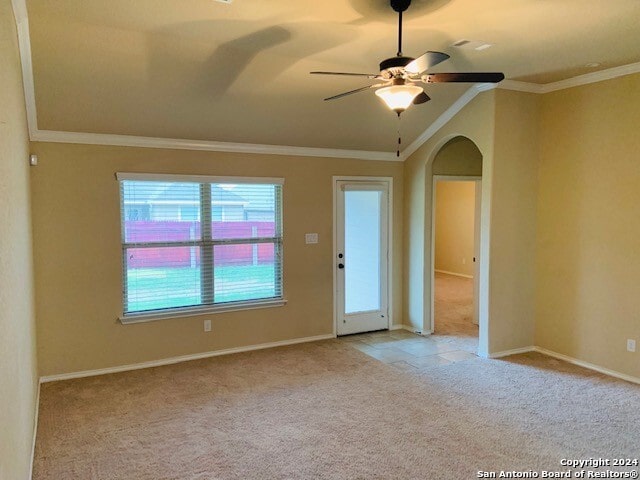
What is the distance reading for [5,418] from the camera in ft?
5.54

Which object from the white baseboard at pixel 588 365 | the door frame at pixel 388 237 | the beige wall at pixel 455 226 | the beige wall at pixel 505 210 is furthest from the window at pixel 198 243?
the beige wall at pixel 455 226

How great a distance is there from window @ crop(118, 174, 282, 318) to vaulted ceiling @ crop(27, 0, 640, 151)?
0.58 m

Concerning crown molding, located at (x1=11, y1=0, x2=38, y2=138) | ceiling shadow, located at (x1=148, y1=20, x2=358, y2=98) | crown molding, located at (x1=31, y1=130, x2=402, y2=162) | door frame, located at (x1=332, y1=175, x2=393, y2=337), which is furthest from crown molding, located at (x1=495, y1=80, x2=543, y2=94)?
crown molding, located at (x1=11, y1=0, x2=38, y2=138)

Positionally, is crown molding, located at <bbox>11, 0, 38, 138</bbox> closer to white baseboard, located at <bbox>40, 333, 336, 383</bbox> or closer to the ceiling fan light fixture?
the ceiling fan light fixture

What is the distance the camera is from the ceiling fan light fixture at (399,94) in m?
2.68

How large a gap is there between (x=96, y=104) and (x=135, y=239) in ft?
4.46

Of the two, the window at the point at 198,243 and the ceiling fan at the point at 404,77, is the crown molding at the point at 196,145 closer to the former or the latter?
the window at the point at 198,243

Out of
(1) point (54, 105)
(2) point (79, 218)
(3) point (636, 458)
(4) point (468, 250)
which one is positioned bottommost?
(3) point (636, 458)

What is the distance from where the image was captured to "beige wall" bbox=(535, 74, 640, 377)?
4309mm

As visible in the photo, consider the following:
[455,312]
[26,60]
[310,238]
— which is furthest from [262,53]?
[455,312]

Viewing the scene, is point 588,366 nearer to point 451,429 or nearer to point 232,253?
point 451,429

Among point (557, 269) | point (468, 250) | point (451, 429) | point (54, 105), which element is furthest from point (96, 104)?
point (468, 250)

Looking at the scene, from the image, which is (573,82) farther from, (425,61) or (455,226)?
(455,226)

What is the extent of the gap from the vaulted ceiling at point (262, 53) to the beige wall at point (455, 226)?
5.57 meters
